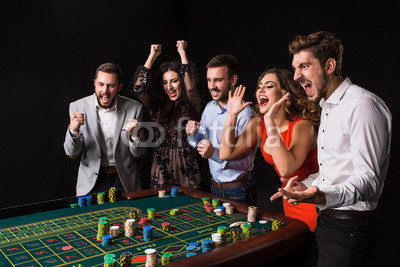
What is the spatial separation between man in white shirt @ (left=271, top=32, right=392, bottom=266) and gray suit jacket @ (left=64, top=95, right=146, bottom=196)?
189cm

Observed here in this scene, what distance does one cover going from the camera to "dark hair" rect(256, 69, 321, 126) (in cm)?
229

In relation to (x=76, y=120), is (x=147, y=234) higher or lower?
lower

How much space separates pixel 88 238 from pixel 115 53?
318 centimetres

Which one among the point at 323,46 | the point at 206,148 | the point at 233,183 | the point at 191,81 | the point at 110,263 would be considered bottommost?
the point at 233,183

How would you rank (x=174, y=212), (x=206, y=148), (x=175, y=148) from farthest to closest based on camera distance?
(x=175, y=148)
(x=206, y=148)
(x=174, y=212)

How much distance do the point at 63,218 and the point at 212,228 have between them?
2.95 feet

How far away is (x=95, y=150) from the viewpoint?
3205 mm

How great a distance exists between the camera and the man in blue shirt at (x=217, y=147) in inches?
111

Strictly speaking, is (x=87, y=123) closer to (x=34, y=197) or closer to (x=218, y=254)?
(x=34, y=197)

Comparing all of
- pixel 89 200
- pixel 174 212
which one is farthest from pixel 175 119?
pixel 174 212

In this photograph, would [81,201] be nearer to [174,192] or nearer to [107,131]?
[174,192]

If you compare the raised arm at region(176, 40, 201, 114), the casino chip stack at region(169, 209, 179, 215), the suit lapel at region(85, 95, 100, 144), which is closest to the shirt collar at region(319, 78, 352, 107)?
the casino chip stack at region(169, 209, 179, 215)

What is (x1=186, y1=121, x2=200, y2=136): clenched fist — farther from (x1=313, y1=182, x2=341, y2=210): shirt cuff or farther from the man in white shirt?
(x1=313, y1=182, x2=341, y2=210): shirt cuff

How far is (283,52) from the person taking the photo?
13.2 ft
